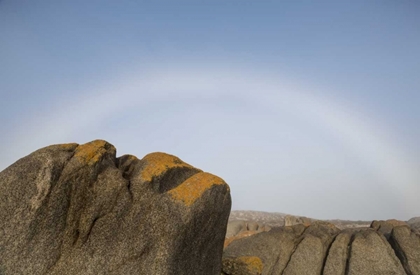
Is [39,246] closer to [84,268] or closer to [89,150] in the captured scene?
[84,268]

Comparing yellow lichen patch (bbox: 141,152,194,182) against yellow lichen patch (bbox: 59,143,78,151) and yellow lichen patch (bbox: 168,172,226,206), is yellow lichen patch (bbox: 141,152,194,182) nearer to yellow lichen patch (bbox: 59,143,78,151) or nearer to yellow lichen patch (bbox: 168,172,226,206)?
yellow lichen patch (bbox: 168,172,226,206)

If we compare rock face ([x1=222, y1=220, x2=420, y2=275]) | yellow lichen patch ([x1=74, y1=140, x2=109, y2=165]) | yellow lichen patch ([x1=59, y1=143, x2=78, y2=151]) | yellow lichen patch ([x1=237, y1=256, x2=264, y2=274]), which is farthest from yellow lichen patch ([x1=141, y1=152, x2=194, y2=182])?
rock face ([x1=222, y1=220, x2=420, y2=275])

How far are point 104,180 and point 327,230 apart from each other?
2908 cm

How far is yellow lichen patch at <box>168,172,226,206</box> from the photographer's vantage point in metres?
17.8

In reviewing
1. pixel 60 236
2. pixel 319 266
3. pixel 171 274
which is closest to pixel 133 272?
pixel 171 274

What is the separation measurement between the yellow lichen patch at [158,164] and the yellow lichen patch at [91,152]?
2.22 meters

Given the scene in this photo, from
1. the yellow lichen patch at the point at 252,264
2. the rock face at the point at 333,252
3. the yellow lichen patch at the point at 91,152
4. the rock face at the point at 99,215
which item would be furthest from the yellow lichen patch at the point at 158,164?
the rock face at the point at 333,252

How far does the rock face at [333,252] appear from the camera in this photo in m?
33.1

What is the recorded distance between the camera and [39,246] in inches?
598

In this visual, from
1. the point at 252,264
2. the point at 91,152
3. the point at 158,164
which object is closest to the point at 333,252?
the point at 252,264

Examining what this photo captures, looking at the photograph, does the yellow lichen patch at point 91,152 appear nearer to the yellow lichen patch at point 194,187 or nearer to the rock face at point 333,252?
the yellow lichen patch at point 194,187

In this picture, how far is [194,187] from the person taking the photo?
18.5 m

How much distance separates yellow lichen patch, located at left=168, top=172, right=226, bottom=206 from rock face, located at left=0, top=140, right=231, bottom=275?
0.17 ft

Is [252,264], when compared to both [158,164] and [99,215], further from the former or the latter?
[99,215]
